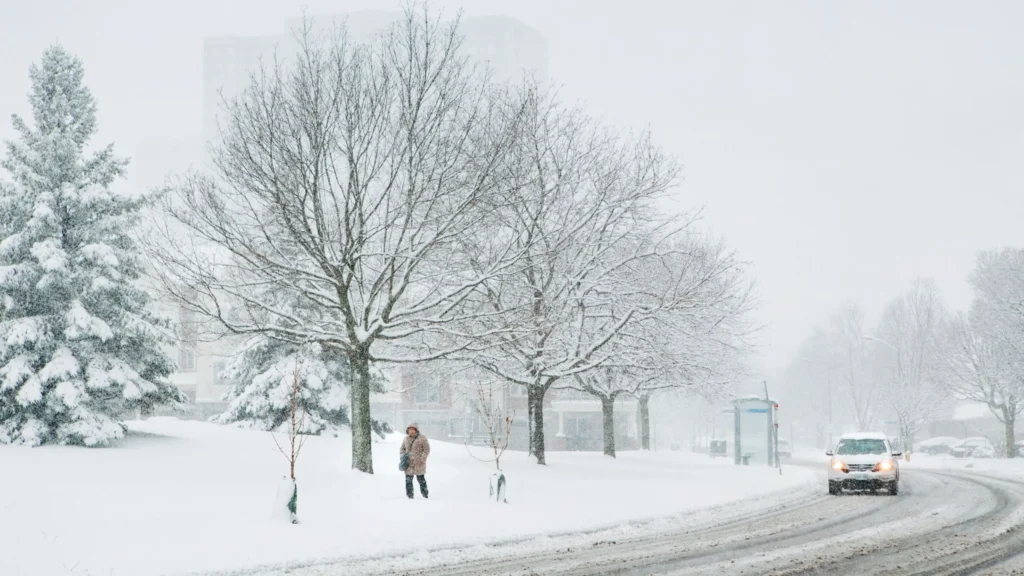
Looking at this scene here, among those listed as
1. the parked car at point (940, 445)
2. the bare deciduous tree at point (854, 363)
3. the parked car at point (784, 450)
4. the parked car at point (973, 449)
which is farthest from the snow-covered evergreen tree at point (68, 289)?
the parked car at point (940, 445)

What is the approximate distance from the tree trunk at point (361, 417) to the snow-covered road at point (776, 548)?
6.75 meters

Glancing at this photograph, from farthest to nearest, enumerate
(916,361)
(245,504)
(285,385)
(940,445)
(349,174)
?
(940,445) < (916,361) < (285,385) < (349,174) < (245,504)

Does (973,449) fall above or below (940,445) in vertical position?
above

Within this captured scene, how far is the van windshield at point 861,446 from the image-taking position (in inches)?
940

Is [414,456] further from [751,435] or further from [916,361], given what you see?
[916,361]

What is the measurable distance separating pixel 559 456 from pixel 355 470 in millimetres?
14382

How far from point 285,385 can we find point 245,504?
43.9 feet

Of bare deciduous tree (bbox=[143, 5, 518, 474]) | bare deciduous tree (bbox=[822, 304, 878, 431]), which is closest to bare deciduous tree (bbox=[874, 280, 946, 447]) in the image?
bare deciduous tree (bbox=[822, 304, 878, 431])

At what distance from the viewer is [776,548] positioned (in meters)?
13.0

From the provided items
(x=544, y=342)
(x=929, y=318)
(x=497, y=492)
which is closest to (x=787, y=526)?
(x=497, y=492)

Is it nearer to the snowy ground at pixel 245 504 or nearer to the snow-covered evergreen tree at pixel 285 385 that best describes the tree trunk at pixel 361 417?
the snowy ground at pixel 245 504

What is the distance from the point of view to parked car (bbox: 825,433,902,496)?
22.7m

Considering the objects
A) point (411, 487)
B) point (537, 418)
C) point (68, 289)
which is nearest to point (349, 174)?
point (411, 487)

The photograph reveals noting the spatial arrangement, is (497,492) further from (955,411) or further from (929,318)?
(955,411)
